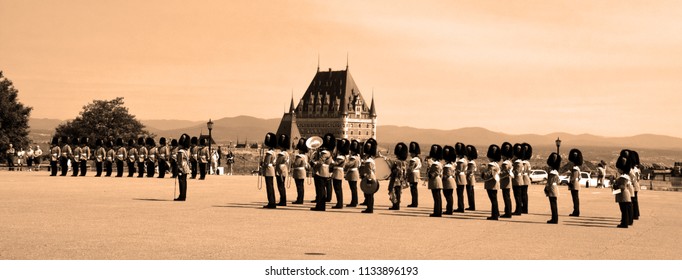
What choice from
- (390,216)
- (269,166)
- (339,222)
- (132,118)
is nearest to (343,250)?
(339,222)

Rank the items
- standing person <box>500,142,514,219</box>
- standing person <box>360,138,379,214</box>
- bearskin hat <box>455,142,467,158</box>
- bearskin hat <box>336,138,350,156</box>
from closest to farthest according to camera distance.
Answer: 1. standing person <box>500,142,514,219</box>
2. standing person <box>360,138,379,214</box>
3. bearskin hat <box>455,142,467,158</box>
4. bearskin hat <box>336,138,350,156</box>

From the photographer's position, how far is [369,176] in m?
22.5

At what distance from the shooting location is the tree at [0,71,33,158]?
2697 inches

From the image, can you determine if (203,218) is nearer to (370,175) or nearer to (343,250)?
(370,175)

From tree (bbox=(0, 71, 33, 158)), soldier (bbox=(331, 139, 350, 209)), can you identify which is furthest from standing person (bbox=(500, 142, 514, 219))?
tree (bbox=(0, 71, 33, 158))

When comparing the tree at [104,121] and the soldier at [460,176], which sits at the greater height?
the tree at [104,121]

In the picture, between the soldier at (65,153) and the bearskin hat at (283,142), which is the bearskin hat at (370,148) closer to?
the bearskin hat at (283,142)

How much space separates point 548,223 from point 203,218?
24.1 feet

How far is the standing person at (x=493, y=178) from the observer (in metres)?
21.4

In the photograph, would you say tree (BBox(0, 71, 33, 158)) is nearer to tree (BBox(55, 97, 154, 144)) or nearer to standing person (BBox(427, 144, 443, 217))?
tree (BBox(55, 97, 154, 144))

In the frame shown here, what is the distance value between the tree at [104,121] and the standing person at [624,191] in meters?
74.7

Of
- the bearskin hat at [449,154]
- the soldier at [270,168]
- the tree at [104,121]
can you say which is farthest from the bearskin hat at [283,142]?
the tree at [104,121]

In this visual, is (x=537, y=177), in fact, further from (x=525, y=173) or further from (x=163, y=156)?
(x=525, y=173)

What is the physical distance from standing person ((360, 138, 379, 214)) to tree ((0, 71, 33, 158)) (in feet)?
164
